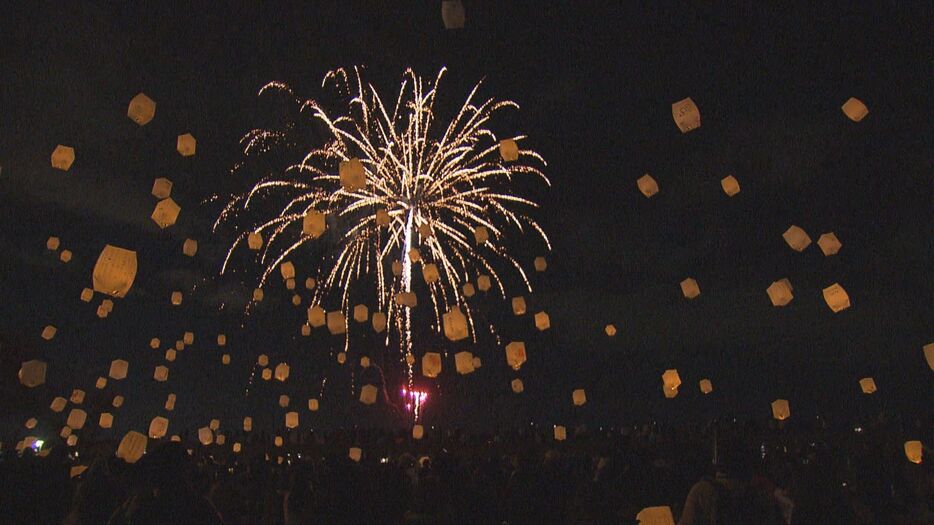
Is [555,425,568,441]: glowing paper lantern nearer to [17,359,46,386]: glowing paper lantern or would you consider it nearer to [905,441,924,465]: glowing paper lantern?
[905,441,924,465]: glowing paper lantern

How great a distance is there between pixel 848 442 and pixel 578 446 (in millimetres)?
5034

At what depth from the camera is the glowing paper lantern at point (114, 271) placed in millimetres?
6379

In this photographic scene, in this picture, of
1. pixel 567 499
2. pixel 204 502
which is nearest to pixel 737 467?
pixel 567 499

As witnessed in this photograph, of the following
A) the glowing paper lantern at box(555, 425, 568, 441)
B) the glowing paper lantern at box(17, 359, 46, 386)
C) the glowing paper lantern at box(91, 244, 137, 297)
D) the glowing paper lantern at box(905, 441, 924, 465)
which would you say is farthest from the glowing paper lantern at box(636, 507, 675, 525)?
the glowing paper lantern at box(555, 425, 568, 441)

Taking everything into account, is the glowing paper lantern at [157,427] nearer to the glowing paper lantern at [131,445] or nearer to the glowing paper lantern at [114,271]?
the glowing paper lantern at [131,445]

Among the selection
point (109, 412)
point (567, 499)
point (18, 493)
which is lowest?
point (567, 499)

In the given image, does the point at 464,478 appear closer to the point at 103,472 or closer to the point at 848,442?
the point at 103,472

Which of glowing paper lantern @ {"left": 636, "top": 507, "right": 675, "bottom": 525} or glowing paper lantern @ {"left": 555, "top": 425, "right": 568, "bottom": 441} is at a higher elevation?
glowing paper lantern @ {"left": 555, "top": 425, "right": 568, "bottom": 441}

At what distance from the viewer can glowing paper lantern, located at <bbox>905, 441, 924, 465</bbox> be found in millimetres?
10469

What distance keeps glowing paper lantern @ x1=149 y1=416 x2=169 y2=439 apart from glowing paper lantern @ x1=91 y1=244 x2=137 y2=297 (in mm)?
8851

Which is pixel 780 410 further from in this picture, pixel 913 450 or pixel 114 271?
pixel 114 271

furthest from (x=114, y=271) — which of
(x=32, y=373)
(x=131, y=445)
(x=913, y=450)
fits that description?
(x=913, y=450)

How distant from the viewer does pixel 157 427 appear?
14.5 m

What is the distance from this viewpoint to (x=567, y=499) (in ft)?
21.9
